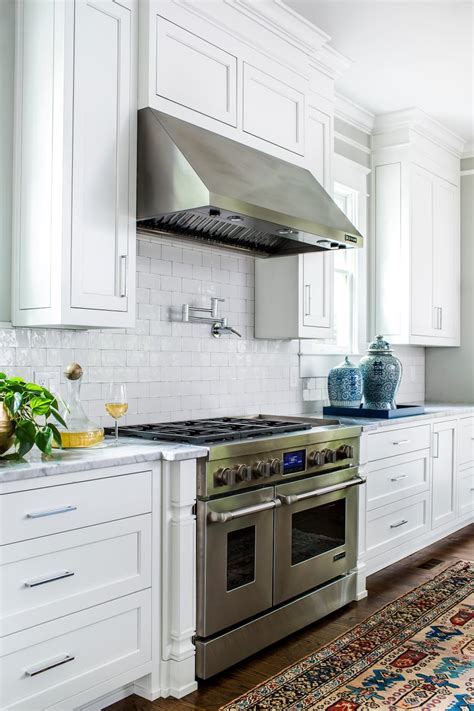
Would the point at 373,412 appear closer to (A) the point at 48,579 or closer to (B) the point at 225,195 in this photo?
(B) the point at 225,195

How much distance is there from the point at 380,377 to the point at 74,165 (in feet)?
8.05

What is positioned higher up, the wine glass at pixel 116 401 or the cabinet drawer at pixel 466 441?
the wine glass at pixel 116 401

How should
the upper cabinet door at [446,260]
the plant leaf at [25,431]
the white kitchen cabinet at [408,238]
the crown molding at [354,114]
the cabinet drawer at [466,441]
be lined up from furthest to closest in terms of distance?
1. the upper cabinet door at [446,260]
2. the white kitchen cabinet at [408,238]
3. the cabinet drawer at [466,441]
4. the crown molding at [354,114]
5. the plant leaf at [25,431]

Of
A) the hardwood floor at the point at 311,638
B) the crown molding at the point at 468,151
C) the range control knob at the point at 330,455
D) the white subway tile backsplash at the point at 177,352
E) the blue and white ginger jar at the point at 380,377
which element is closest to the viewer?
the hardwood floor at the point at 311,638

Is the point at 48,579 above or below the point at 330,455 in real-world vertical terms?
below

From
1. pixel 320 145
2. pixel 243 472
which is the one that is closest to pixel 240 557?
pixel 243 472

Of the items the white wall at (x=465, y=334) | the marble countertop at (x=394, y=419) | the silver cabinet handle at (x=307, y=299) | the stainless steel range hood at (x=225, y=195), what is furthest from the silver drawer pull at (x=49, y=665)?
the white wall at (x=465, y=334)

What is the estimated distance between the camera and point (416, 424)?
4.30 m

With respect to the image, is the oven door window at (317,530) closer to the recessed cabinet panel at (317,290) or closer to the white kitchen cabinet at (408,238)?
the recessed cabinet panel at (317,290)

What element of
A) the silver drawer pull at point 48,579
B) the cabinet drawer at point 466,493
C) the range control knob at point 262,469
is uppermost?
the range control knob at point 262,469

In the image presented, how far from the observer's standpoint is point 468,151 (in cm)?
586

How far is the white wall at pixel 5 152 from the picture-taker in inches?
106

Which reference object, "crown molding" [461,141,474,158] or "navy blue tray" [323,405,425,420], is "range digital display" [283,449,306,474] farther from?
"crown molding" [461,141,474,158]

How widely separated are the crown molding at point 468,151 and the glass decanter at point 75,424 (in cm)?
454
